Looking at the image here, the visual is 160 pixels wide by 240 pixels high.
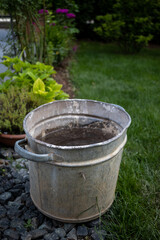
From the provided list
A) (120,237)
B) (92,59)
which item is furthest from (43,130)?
(92,59)

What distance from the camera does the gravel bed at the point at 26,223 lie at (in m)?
1.50

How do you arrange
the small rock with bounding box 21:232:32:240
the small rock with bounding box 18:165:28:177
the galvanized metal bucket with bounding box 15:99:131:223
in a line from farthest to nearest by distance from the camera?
the small rock with bounding box 18:165:28:177
the small rock with bounding box 21:232:32:240
the galvanized metal bucket with bounding box 15:99:131:223

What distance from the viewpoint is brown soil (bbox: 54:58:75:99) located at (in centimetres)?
420

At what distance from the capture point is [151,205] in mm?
1719

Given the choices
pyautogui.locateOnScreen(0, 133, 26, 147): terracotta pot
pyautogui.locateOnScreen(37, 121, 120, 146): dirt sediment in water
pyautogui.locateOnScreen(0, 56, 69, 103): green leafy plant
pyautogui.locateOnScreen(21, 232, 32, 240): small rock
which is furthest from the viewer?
pyautogui.locateOnScreen(0, 56, 69, 103): green leafy plant

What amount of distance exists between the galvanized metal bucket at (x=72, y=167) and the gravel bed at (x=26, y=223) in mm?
86

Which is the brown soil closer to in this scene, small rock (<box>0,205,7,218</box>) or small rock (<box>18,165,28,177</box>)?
small rock (<box>18,165,28,177</box>)

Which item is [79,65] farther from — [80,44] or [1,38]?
[80,44]

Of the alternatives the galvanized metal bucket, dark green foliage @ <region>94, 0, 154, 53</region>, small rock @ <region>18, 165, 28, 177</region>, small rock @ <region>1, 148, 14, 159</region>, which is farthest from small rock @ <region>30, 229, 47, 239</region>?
dark green foliage @ <region>94, 0, 154, 53</region>

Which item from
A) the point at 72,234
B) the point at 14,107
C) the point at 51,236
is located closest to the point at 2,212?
the point at 51,236

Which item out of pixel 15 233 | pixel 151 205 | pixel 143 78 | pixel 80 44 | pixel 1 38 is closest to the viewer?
pixel 15 233

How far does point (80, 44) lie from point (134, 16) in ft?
8.43

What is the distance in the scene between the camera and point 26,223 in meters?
1.60

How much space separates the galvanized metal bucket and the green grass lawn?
174 mm
